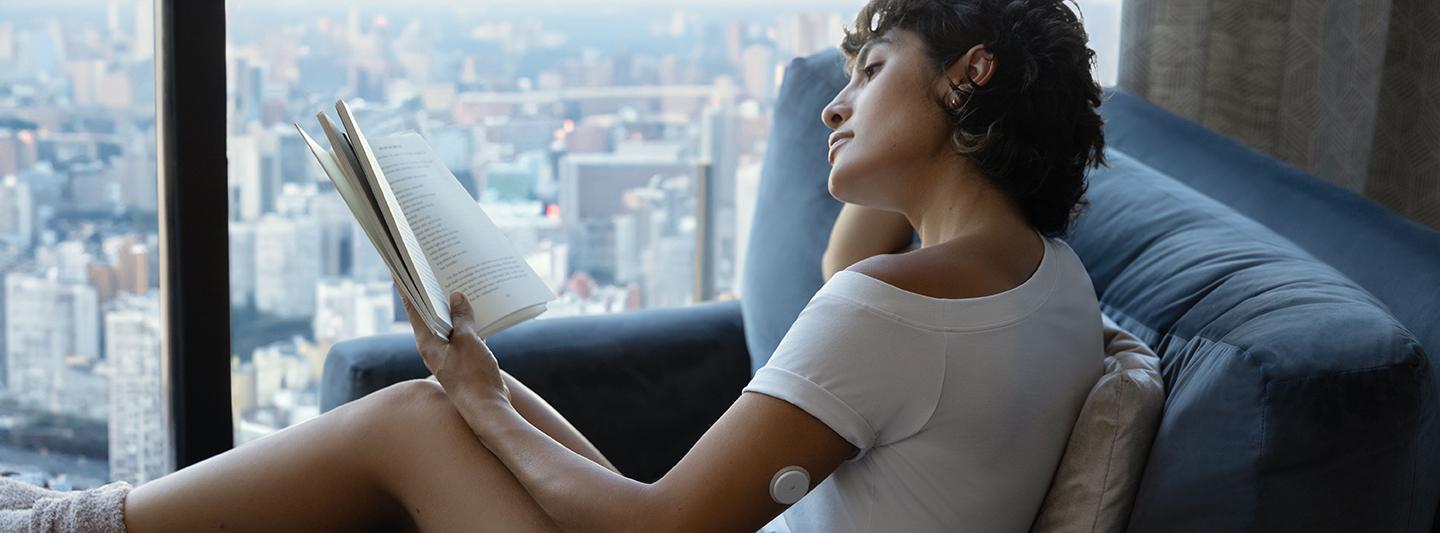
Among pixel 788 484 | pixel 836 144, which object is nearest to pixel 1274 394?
pixel 788 484

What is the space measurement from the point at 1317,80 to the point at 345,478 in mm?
1494

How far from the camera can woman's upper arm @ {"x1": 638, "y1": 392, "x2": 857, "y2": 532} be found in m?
0.92

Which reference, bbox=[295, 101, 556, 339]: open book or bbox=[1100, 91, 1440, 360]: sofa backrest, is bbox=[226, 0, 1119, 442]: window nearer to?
bbox=[1100, 91, 1440, 360]: sofa backrest

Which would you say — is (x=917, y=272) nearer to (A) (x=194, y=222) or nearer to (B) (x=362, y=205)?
(B) (x=362, y=205)

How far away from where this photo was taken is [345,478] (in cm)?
119

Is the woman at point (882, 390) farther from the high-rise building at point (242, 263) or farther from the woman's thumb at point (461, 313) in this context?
the high-rise building at point (242, 263)

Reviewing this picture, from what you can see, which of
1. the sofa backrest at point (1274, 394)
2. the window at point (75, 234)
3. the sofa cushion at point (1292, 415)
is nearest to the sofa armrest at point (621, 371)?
the window at point (75, 234)

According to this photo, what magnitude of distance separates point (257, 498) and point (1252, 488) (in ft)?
2.90

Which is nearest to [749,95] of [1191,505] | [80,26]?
[80,26]

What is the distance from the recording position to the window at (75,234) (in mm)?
1786

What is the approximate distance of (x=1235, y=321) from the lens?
99 centimetres

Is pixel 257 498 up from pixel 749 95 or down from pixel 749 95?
down

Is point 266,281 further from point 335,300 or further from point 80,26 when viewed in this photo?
point 80,26

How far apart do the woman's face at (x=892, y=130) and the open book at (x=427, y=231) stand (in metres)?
0.34
